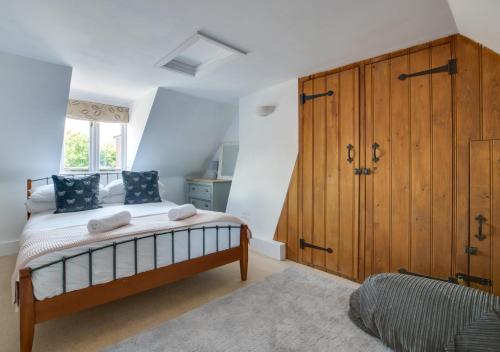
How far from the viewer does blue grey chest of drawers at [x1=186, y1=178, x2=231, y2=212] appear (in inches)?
172

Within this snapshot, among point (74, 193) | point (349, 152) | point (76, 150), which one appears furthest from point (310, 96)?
point (76, 150)

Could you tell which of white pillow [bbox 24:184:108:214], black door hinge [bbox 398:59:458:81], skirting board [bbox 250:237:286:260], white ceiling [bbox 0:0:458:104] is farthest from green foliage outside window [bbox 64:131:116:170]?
black door hinge [bbox 398:59:458:81]

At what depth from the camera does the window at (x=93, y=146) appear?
395cm

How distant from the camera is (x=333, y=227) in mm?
2895

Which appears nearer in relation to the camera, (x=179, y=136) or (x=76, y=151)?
(x=76, y=151)

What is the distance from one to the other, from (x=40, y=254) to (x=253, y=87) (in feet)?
9.65

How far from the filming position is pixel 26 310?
1.52 m

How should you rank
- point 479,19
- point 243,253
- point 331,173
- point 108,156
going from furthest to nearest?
point 108,156 → point 331,173 → point 243,253 → point 479,19

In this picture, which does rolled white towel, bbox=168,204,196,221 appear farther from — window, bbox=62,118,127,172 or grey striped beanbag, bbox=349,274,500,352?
window, bbox=62,118,127,172

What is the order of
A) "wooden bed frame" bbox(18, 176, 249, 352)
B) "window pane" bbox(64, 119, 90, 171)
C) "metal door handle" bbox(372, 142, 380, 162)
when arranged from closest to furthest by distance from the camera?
"wooden bed frame" bbox(18, 176, 249, 352) < "metal door handle" bbox(372, 142, 380, 162) < "window pane" bbox(64, 119, 90, 171)

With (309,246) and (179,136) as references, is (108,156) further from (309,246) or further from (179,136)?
(309,246)

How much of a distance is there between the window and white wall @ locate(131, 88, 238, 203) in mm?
421

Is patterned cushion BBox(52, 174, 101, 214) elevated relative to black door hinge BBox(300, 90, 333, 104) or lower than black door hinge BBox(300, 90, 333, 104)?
lower

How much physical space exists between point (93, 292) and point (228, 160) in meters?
3.28
